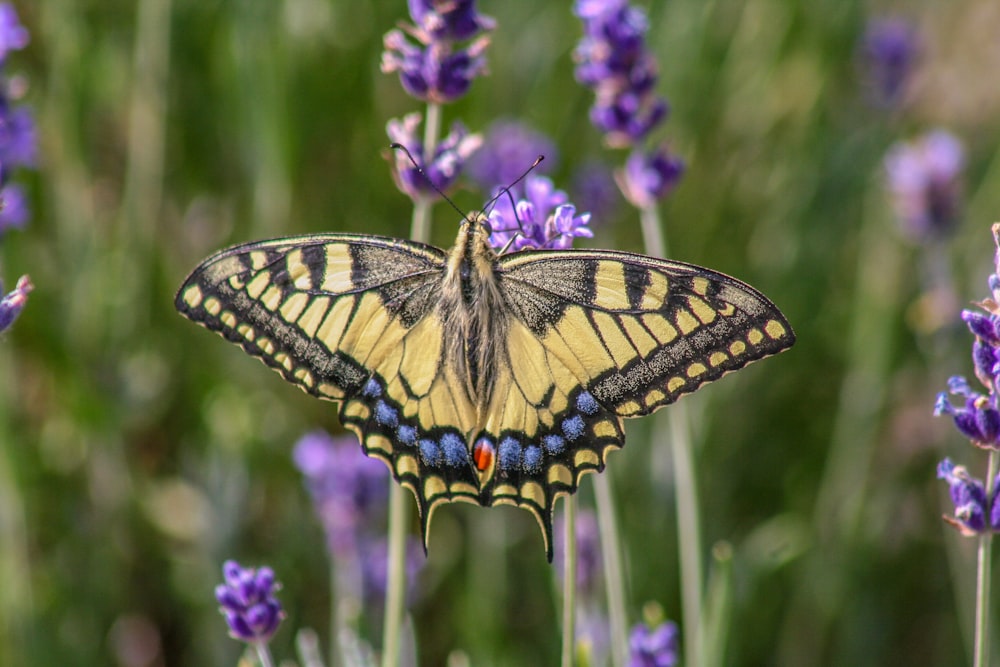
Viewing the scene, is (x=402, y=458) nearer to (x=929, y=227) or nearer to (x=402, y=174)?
(x=402, y=174)

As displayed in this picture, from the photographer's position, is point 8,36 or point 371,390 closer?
point 371,390

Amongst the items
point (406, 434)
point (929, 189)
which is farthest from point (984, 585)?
point (929, 189)

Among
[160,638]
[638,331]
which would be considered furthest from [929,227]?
[160,638]

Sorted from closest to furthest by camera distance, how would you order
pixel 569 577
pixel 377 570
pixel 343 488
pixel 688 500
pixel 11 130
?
pixel 569 577 → pixel 688 500 → pixel 11 130 → pixel 343 488 → pixel 377 570

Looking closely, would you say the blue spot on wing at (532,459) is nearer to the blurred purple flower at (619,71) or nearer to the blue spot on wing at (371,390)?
the blue spot on wing at (371,390)

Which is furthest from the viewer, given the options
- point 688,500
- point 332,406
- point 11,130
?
point 332,406

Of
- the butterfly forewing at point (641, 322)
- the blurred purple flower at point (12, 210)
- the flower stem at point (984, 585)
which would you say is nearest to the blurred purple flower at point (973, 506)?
the flower stem at point (984, 585)

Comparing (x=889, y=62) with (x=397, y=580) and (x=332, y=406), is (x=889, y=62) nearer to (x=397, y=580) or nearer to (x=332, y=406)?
(x=332, y=406)
